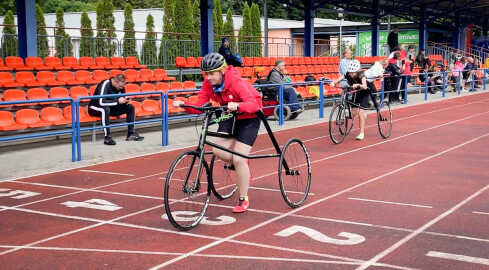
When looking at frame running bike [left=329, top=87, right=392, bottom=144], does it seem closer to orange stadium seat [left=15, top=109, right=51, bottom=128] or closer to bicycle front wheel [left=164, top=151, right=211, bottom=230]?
orange stadium seat [left=15, top=109, right=51, bottom=128]

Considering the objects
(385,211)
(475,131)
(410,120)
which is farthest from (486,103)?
(385,211)

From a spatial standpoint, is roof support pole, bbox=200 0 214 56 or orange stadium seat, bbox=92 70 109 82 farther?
roof support pole, bbox=200 0 214 56

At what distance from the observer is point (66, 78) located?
16.4 m

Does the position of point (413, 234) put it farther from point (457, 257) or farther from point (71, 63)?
point (71, 63)

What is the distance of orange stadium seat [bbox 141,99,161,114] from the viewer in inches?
612

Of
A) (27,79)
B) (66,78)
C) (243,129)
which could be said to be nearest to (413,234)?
(243,129)

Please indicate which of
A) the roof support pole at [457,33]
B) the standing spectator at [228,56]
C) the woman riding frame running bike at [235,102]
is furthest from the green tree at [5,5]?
the woman riding frame running bike at [235,102]

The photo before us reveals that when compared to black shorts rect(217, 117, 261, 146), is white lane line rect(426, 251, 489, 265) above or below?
below

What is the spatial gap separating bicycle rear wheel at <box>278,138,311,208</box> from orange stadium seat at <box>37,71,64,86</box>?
9.68m

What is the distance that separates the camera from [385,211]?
732 cm

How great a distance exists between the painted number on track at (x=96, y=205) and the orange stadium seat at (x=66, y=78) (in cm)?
891

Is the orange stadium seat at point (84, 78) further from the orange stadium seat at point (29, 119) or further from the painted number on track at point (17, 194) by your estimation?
the painted number on track at point (17, 194)

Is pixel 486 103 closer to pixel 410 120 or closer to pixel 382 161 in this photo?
pixel 410 120

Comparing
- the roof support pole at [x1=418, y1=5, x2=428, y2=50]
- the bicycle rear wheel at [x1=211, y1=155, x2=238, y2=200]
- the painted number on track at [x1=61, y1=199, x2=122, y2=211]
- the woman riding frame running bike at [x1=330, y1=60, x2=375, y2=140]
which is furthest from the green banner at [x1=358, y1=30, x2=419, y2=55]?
the painted number on track at [x1=61, y1=199, x2=122, y2=211]
